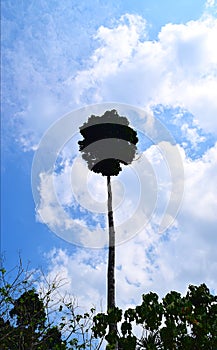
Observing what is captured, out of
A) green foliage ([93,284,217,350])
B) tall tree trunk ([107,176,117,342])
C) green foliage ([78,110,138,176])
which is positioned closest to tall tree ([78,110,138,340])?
green foliage ([78,110,138,176])

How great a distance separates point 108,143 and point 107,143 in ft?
0.17

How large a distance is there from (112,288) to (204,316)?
18.5 ft

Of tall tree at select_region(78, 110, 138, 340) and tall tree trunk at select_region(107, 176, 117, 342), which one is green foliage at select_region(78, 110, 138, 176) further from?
tall tree trunk at select_region(107, 176, 117, 342)

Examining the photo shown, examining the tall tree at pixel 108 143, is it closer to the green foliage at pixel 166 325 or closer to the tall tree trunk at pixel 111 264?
the tall tree trunk at pixel 111 264

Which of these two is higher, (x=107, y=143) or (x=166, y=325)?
(x=107, y=143)

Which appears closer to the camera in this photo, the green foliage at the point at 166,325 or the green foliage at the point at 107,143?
the green foliage at the point at 166,325

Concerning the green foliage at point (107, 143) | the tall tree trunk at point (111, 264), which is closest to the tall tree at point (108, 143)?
the green foliage at point (107, 143)

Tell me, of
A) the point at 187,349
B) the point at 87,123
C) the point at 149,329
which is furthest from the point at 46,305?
the point at 87,123

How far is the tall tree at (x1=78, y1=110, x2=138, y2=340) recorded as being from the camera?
63.0 feet

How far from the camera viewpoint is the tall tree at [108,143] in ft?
63.0

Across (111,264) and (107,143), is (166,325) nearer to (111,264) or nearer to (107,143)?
(111,264)

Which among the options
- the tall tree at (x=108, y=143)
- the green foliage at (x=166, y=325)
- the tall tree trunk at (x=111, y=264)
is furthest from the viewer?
the tall tree at (x=108, y=143)

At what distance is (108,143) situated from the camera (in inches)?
767

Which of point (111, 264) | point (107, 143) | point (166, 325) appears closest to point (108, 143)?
point (107, 143)
